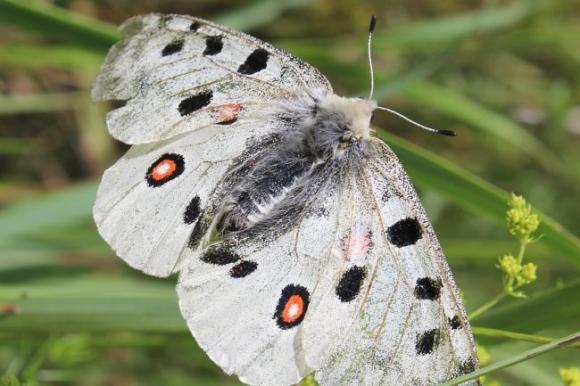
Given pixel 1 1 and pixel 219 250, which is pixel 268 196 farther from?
pixel 1 1

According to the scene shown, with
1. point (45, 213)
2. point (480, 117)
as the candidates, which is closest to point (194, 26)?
point (45, 213)

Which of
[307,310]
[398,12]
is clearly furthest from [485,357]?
[398,12]

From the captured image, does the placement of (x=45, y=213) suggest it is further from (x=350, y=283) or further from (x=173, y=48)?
(x=350, y=283)

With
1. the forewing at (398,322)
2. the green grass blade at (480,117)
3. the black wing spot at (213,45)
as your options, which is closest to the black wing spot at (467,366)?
the forewing at (398,322)

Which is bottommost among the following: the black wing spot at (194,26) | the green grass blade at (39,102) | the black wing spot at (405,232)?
the green grass blade at (39,102)

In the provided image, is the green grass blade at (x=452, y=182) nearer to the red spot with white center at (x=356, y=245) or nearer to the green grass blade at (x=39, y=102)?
the red spot with white center at (x=356, y=245)

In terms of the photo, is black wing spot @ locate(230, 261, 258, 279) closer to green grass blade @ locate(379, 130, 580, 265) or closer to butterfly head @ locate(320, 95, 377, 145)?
butterfly head @ locate(320, 95, 377, 145)
